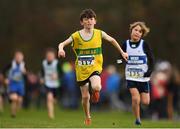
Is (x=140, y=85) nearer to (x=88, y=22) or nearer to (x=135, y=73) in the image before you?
(x=135, y=73)

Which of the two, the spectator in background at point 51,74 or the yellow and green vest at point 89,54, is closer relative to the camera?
the yellow and green vest at point 89,54

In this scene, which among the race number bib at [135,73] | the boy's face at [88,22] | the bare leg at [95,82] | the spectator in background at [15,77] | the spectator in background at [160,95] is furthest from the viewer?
the spectator in background at [160,95]

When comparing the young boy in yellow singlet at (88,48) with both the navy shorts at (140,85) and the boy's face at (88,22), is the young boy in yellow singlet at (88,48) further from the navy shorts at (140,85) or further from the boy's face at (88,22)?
the navy shorts at (140,85)

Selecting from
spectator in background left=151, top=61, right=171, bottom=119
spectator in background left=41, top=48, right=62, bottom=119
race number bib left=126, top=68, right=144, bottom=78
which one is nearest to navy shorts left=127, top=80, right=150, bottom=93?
race number bib left=126, top=68, right=144, bottom=78

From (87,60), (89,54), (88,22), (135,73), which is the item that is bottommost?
(135,73)

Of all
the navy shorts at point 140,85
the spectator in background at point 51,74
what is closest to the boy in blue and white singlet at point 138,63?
the navy shorts at point 140,85

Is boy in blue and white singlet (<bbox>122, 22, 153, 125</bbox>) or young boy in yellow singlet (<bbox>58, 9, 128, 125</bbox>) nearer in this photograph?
young boy in yellow singlet (<bbox>58, 9, 128, 125</bbox>)

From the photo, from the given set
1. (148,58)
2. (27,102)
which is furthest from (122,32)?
(148,58)

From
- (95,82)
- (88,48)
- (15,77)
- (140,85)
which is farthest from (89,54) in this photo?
(15,77)

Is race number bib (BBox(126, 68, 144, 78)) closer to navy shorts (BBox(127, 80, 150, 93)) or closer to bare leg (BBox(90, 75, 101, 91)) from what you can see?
navy shorts (BBox(127, 80, 150, 93))

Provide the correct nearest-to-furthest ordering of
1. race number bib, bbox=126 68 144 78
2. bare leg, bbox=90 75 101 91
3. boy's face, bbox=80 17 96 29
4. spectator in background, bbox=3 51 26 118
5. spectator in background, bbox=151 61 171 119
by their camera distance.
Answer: bare leg, bbox=90 75 101 91
boy's face, bbox=80 17 96 29
race number bib, bbox=126 68 144 78
spectator in background, bbox=3 51 26 118
spectator in background, bbox=151 61 171 119

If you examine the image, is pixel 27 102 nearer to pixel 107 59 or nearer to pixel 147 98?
pixel 107 59

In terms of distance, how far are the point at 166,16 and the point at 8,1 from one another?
407 inches

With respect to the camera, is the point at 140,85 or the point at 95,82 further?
the point at 140,85
